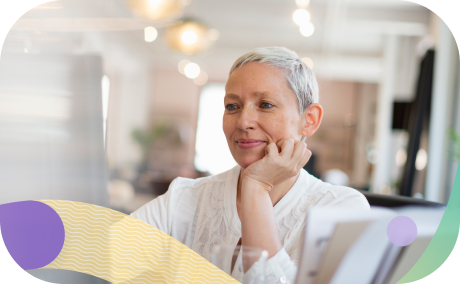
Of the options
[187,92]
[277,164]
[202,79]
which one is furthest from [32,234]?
[187,92]

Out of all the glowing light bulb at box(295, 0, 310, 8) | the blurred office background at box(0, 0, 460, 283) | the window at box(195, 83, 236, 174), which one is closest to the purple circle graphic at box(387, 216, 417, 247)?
the blurred office background at box(0, 0, 460, 283)

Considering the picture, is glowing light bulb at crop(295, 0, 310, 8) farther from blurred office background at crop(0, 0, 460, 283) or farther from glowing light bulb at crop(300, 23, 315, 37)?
glowing light bulb at crop(300, 23, 315, 37)

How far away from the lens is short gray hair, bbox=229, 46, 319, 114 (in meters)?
0.83

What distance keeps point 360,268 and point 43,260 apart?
0.58 metres

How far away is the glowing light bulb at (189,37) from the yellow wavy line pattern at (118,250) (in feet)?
11.5

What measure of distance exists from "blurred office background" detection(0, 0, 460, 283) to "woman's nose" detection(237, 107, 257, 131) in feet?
1.18

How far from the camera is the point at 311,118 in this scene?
2.96 ft

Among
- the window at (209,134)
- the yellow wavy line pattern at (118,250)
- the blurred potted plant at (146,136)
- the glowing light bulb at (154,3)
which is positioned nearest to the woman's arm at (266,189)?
the yellow wavy line pattern at (118,250)

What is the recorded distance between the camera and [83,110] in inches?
36.9

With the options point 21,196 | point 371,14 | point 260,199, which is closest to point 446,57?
point 371,14

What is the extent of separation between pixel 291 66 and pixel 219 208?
40 cm

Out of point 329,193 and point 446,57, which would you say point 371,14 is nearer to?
point 446,57

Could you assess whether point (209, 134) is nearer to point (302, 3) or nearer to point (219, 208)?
point (302, 3)

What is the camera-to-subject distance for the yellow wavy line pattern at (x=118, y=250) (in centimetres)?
64
